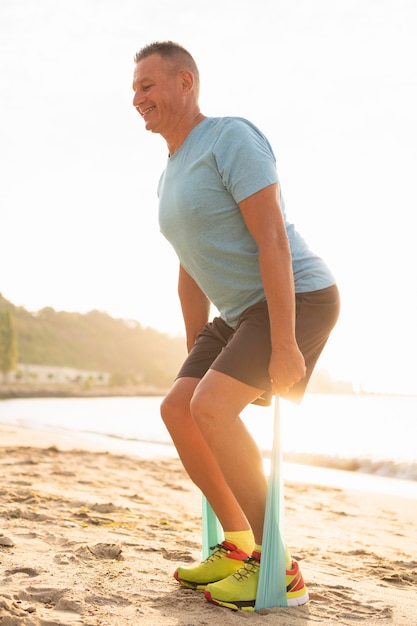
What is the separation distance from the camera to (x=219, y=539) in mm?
2756

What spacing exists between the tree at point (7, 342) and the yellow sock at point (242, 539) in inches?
2552

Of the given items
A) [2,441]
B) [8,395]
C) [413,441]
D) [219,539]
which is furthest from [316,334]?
[8,395]

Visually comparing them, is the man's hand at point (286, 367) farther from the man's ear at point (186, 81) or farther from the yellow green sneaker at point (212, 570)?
the man's ear at point (186, 81)

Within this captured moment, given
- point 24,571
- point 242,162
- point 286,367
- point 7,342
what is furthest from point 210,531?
point 7,342

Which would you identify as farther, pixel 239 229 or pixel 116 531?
pixel 116 531

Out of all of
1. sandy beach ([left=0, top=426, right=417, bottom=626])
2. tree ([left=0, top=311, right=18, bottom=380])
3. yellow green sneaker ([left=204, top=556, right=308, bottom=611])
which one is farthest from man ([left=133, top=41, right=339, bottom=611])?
tree ([left=0, top=311, right=18, bottom=380])

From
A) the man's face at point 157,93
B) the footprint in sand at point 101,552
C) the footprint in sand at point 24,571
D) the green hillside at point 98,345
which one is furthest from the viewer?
the green hillside at point 98,345

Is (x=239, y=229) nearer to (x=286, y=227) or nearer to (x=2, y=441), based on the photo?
(x=286, y=227)

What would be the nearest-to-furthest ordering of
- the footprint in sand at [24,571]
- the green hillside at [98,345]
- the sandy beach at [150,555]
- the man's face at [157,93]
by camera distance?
1. the sandy beach at [150,555]
2. the footprint in sand at [24,571]
3. the man's face at [157,93]
4. the green hillside at [98,345]

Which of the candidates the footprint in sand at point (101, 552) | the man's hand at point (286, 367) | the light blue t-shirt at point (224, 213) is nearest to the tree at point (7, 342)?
the footprint in sand at point (101, 552)

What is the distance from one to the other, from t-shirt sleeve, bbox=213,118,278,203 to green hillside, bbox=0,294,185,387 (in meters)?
96.7

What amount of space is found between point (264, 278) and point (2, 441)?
8465mm

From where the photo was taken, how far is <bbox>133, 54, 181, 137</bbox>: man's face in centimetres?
249

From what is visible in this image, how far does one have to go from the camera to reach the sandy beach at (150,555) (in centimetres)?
212
